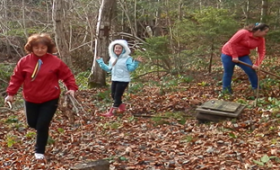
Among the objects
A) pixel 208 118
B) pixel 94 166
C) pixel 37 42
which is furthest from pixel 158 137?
pixel 37 42

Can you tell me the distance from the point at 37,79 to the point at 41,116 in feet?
1.73

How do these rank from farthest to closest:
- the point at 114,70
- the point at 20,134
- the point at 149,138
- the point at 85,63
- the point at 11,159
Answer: the point at 85,63
the point at 114,70
the point at 20,134
the point at 149,138
the point at 11,159

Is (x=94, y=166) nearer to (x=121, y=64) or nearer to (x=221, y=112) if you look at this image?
(x=221, y=112)

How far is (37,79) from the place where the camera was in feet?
15.6

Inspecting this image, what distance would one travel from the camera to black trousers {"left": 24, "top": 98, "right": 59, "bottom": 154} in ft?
16.0

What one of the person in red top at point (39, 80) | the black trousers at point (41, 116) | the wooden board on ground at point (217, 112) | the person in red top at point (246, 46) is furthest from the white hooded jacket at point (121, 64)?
the black trousers at point (41, 116)

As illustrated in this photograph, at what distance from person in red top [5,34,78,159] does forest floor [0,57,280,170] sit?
706 millimetres

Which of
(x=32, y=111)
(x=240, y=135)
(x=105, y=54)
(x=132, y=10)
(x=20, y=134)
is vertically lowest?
(x=20, y=134)

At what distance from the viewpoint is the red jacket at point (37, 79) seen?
4.77 m

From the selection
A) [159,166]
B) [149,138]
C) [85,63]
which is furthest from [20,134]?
[85,63]

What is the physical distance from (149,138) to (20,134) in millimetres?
2777

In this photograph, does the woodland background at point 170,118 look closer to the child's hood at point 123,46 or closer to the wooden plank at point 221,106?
the wooden plank at point 221,106

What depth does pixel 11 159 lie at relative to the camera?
17.8 feet

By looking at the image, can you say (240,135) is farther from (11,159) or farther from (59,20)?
(59,20)
